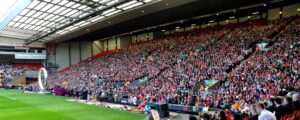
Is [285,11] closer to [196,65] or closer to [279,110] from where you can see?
[196,65]

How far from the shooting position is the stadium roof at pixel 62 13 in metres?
32.2

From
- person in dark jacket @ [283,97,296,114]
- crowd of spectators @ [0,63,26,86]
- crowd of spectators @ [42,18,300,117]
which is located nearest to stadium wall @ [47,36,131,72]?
crowd of spectators @ [0,63,26,86]

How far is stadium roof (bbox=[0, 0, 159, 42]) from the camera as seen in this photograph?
32188 mm

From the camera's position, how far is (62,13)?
37.8m

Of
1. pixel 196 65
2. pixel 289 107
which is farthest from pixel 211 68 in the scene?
pixel 289 107

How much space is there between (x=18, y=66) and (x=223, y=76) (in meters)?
55.0

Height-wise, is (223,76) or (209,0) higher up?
(209,0)

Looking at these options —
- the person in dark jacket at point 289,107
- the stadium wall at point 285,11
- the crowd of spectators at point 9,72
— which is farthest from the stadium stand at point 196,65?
the crowd of spectators at point 9,72

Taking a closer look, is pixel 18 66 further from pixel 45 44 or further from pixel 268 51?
pixel 268 51

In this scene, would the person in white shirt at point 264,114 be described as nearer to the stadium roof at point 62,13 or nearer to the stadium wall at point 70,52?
the stadium roof at point 62,13

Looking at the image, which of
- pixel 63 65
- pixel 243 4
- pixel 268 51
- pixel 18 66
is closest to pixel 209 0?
pixel 243 4

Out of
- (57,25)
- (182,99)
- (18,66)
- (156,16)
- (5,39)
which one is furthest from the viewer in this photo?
(18,66)

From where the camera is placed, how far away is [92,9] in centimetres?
3362

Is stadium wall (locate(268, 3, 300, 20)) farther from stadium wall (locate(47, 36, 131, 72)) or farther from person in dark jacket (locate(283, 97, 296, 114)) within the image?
stadium wall (locate(47, 36, 131, 72))
